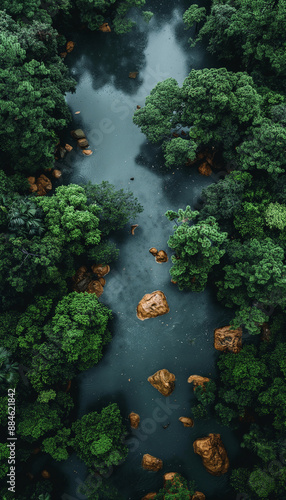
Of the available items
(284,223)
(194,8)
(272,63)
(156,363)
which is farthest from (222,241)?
(194,8)

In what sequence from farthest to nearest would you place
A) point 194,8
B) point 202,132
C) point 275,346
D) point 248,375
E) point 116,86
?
point 116,86
point 194,8
point 202,132
point 275,346
point 248,375

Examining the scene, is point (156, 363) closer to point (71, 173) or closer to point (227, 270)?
point (227, 270)

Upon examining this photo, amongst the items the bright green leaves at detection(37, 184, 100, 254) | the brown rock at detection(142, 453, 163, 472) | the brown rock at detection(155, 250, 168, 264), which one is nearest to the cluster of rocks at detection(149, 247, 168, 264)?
the brown rock at detection(155, 250, 168, 264)

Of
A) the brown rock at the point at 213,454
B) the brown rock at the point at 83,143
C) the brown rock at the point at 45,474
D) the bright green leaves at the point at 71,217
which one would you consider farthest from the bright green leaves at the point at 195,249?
the brown rock at the point at 45,474

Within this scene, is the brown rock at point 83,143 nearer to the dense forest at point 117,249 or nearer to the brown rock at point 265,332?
the dense forest at point 117,249

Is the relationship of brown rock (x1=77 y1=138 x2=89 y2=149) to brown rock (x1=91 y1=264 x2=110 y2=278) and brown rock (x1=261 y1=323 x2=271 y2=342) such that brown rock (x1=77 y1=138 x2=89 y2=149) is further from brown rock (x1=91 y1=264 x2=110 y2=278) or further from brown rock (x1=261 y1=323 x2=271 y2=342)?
brown rock (x1=261 y1=323 x2=271 y2=342)

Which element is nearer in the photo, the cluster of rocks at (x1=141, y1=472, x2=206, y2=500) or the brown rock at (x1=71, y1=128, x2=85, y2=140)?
the cluster of rocks at (x1=141, y1=472, x2=206, y2=500)
